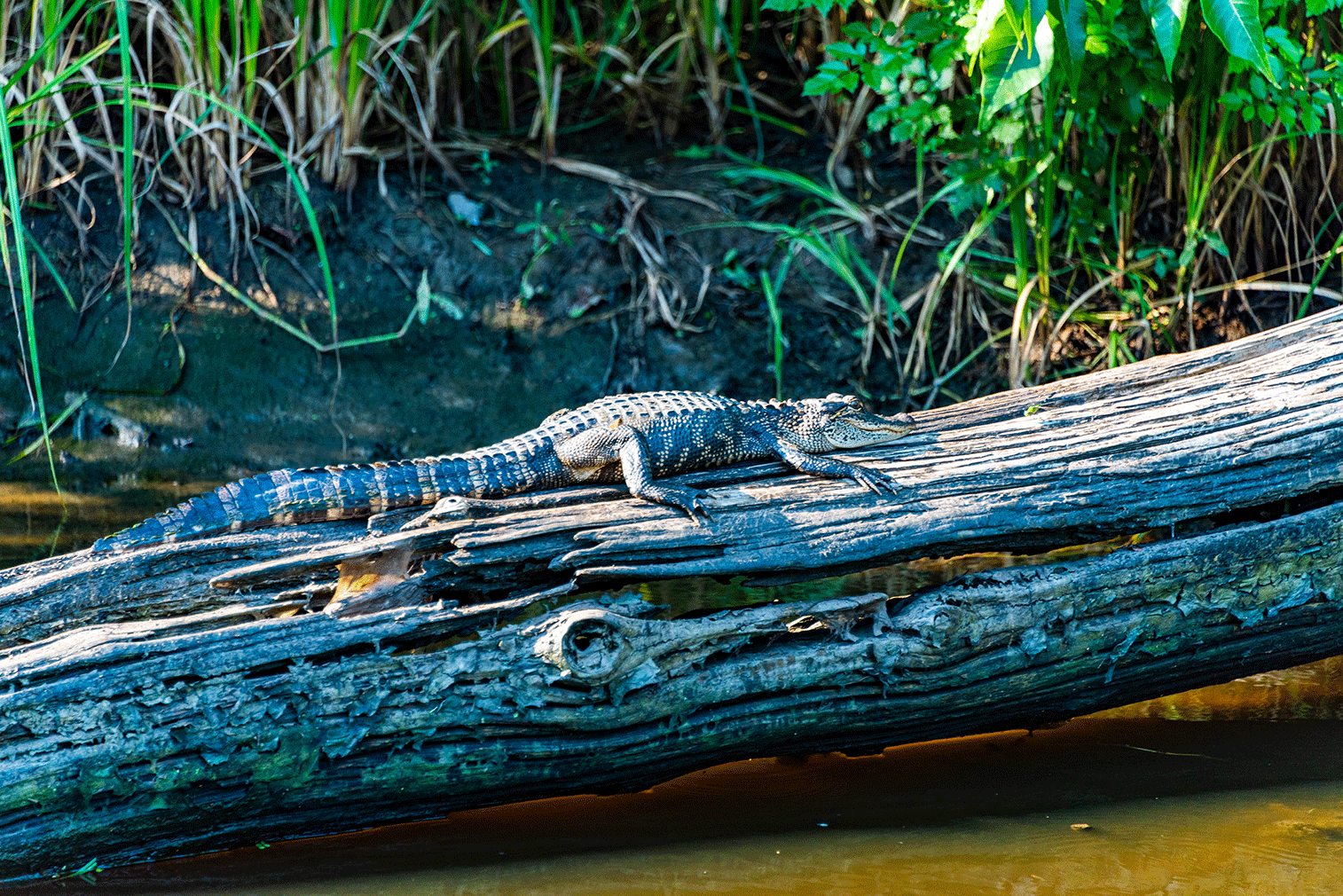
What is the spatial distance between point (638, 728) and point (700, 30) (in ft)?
15.6

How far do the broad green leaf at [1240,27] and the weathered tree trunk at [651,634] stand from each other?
92 cm

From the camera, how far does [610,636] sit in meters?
2.62

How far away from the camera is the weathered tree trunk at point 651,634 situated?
2516 mm

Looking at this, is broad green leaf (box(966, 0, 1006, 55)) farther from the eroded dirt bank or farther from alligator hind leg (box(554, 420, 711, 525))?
the eroded dirt bank

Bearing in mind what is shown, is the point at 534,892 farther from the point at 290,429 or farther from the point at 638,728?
the point at 290,429

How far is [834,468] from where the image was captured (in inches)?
128

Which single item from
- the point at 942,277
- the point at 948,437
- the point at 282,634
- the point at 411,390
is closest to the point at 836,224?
the point at 942,277

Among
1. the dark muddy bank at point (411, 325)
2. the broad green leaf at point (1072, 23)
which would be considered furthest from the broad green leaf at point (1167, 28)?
the dark muddy bank at point (411, 325)

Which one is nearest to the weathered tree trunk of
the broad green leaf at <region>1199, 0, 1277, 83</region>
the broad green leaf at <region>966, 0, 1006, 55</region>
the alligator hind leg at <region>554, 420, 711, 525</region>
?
the alligator hind leg at <region>554, 420, 711, 525</region>

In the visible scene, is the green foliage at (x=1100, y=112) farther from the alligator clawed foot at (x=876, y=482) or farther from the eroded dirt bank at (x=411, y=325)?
the alligator clawed foot at (x=876, y=482)

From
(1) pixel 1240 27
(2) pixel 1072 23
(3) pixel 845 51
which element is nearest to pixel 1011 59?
(2) pixel 1072 23

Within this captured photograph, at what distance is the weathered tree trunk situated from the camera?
8.25 feet

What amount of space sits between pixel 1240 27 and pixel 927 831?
2.40 metres

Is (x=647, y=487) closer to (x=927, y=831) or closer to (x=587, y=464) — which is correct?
(x=587, y=464)
